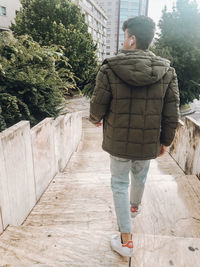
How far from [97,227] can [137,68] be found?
158 cm

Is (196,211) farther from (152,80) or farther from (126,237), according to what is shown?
(152,80)

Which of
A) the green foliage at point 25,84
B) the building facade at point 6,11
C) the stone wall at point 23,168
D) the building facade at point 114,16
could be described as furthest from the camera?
the building facade at point 114,16

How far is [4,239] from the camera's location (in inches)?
66.7

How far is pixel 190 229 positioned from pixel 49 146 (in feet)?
6.72

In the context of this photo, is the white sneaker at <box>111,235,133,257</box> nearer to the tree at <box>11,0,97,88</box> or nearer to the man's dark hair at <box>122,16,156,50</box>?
the man's dark hair at <box>122,16,156,50</box>

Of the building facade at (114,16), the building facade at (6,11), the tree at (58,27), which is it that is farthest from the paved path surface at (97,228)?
the building facade at (114,16)

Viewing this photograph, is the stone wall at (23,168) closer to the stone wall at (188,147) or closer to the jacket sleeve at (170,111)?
the jacket sleeve at (170,111)

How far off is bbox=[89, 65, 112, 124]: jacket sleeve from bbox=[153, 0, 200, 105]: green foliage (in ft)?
40.1

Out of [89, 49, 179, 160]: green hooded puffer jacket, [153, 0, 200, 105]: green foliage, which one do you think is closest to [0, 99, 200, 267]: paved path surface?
[89, 49, 179, 160]: green hooded puffer jacket

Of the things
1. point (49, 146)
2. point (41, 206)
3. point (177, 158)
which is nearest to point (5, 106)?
point (49, 146)

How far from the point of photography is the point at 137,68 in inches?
55.9

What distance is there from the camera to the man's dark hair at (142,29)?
1512 mm

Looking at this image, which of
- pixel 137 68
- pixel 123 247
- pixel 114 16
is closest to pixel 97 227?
pixel 123 247

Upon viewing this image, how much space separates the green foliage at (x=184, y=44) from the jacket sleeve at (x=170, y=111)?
39.4 ft
